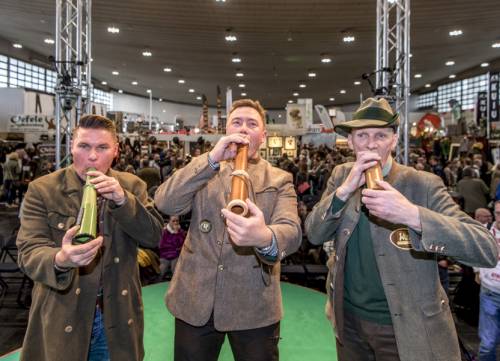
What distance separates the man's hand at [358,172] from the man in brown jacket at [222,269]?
222 mm

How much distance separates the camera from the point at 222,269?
1820 millimetres

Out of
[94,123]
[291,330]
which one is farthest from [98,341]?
[291,330]

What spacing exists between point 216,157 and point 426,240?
0.83m

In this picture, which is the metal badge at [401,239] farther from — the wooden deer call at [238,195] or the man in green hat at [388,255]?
the wooden deer call at [238,195]

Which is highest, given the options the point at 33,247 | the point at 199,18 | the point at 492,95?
the point at 199,18

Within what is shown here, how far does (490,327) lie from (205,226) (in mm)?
3075

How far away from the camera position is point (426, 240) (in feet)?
4.71

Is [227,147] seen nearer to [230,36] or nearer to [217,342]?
[217,342]

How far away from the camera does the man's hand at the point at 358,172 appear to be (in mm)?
1547

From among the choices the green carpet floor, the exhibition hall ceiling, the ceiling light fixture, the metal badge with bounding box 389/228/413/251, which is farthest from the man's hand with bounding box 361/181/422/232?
Answer: the ceiling light fixture

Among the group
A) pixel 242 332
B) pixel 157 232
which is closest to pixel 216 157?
pixel 157 232

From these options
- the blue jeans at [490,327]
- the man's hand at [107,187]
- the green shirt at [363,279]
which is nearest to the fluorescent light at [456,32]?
the blue jeans at [490,327]

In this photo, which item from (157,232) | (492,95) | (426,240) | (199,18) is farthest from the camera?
(492,95)

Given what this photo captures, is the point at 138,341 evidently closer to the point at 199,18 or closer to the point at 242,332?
the point at 242,332
